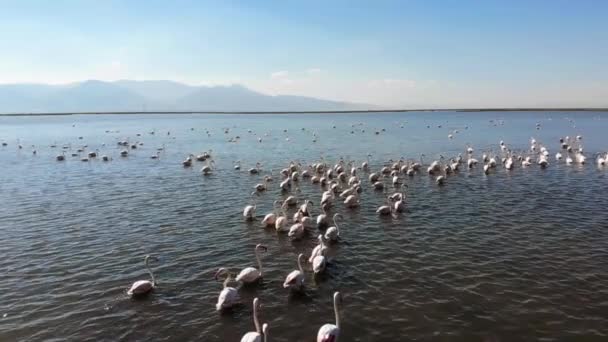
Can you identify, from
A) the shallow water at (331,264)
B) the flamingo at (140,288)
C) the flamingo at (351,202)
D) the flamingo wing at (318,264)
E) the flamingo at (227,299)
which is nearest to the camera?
the shallow water at (331,264)

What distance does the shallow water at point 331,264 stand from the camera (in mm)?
15070

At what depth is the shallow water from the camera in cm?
1507

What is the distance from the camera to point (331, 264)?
2036cm

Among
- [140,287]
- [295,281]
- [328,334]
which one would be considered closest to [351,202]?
[295,281]

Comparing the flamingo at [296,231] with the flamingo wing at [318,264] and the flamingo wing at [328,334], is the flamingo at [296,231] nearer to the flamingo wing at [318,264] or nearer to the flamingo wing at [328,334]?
the flamingo wing at [318,264]

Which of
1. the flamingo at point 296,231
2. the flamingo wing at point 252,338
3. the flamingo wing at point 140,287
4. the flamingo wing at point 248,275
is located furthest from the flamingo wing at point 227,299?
the flamingo at point 296,231

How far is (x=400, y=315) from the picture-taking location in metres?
15.6

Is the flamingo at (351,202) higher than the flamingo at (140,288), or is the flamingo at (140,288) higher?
the flamingo at (351,202)

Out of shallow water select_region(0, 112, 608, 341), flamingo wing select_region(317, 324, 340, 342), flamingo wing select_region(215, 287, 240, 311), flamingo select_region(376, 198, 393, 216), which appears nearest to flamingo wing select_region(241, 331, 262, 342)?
shallow water select_region(0, 112, 608, 341)

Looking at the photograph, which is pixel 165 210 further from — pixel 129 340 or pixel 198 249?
pixel 129 340

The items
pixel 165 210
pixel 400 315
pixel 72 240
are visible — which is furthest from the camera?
pixel 165 210

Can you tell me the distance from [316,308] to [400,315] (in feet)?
9.82

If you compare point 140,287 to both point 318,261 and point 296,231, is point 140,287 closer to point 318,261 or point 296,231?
point 318,261

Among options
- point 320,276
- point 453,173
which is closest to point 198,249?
point 320,276
